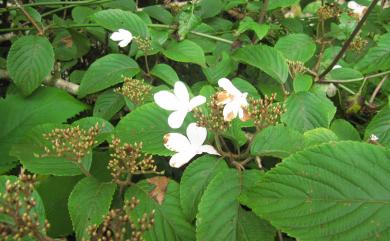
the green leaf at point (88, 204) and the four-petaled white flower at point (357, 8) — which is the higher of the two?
the four-petaled white flower at point (357, 8)

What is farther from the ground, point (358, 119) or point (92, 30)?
point (92, 30)

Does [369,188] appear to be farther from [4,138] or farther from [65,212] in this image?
[4,138]

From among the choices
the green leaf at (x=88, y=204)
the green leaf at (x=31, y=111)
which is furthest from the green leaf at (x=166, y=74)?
the green leaf at (x=88, y=204)

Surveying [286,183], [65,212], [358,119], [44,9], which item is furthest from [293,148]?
[44,9]

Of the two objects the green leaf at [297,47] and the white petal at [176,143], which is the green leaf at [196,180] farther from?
the green leaf at [297,47]

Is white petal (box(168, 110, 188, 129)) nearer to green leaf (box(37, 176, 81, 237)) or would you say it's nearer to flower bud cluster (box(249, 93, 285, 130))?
flower bud cluster (box(249, 93, 285, 130))
